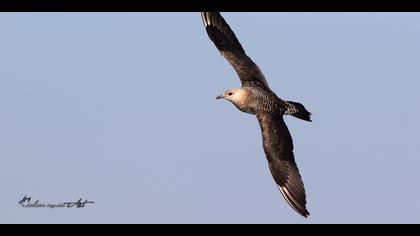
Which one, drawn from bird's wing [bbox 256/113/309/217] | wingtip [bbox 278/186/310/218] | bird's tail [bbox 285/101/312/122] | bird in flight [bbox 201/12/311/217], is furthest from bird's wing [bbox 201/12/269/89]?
wingtip [bbox 278/186/310/218]

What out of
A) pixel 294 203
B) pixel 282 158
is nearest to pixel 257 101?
pixel 282 158

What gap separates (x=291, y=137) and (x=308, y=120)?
0.55 m

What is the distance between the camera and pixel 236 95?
46.4 ft

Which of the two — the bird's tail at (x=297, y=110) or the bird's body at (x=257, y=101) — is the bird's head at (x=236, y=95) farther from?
the bird's tail at (x=297, y=110)

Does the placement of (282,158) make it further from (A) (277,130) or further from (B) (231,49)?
(B) (231,49)

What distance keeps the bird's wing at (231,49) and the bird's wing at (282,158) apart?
5.66ft

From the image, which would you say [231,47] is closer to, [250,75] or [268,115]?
[250,75]

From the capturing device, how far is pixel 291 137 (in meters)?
13.4

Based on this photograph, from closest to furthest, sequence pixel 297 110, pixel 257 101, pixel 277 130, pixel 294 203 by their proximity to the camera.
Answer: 1. pixel 294 203
2. pixel 277 130
3. pixel 297 110
4. pixel 257 101

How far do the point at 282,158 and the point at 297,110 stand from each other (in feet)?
3.43

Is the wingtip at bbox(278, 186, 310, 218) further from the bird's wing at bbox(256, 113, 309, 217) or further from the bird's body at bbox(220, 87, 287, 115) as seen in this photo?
the bird's body at bbox(220, 87, 287, 115)

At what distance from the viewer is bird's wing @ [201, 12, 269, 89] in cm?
1492

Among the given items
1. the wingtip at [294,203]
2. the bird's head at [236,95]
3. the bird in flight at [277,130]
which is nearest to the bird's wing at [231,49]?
the bird in flight at [277,130]
